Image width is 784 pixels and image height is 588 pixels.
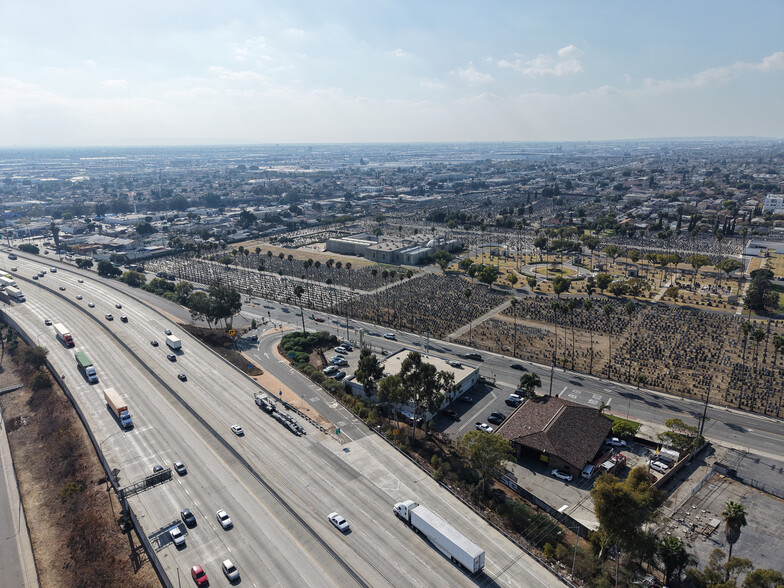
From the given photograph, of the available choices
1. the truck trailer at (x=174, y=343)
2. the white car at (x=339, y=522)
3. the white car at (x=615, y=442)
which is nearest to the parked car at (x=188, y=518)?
the white car at (x=339, y=522)

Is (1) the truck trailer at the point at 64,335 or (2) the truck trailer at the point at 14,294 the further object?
(2) the truck trailer at the point at 14,294

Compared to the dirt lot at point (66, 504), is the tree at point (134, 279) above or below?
above

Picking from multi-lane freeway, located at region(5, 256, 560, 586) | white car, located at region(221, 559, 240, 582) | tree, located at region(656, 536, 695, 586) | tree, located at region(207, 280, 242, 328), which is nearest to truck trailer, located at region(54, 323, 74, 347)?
multi-lane freeway, located at region(5, 256, 560, 586)

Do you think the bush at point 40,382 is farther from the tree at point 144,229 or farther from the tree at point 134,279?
the tree at point 144,229

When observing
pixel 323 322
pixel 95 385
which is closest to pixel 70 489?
pixel 95 385

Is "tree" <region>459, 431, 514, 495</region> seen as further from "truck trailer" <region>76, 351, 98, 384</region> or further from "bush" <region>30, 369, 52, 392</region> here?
"bush" <region>30, 369, 52, 392</region>
